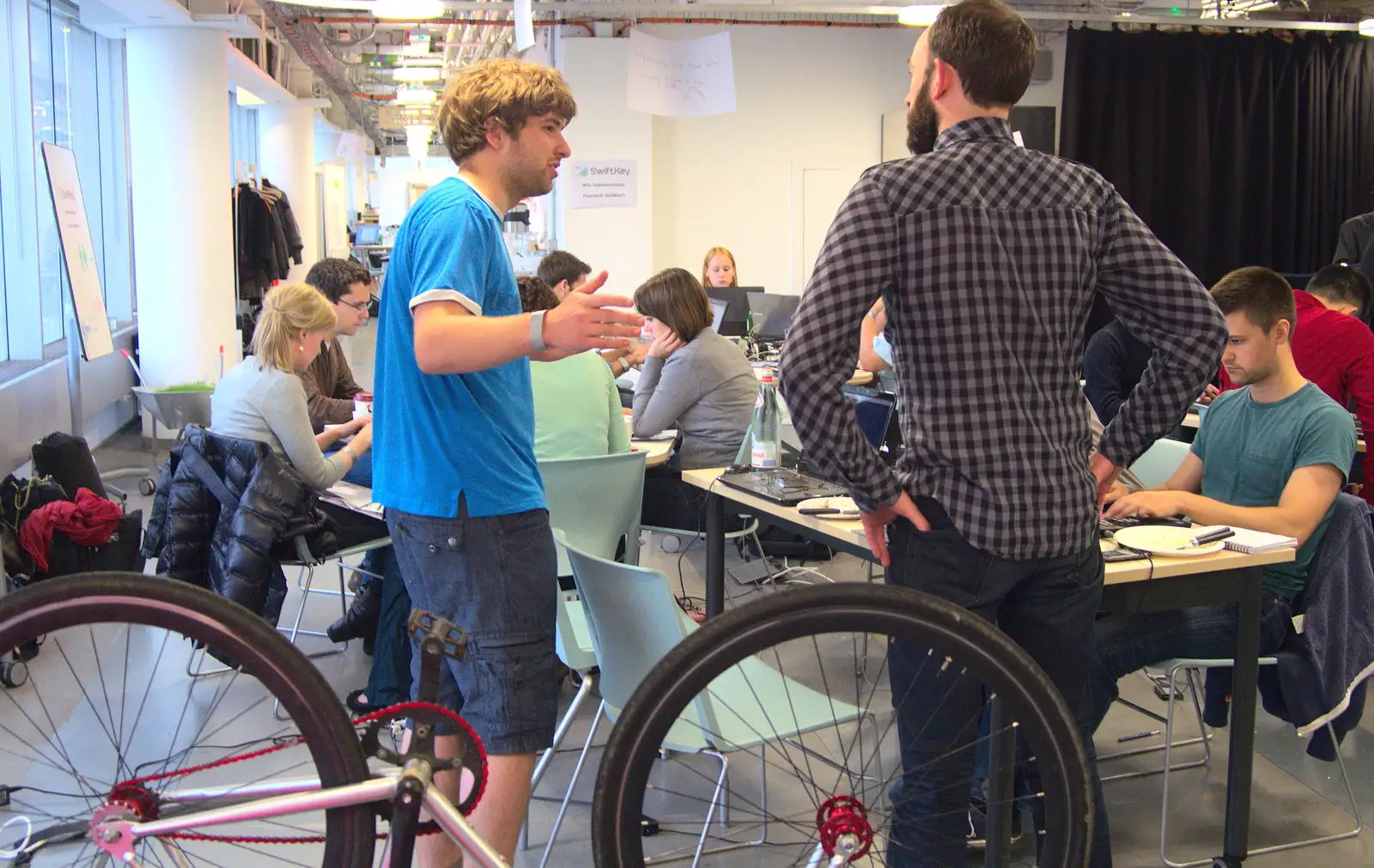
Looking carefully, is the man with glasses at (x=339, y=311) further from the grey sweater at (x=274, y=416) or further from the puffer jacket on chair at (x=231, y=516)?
the puffer jacket on chair at (x=231, y=516)

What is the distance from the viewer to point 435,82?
15.0 metres

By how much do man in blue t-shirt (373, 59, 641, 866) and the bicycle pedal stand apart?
492 mm

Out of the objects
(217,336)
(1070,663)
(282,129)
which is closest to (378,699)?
(1070,663)

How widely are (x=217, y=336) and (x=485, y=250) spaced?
658 cm

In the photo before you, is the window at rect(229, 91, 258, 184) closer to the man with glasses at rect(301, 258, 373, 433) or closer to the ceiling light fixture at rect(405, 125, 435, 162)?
the ceiling light fixture at rect(405, 125, 435, 162)

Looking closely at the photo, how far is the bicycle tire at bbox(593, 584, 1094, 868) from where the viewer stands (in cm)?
111

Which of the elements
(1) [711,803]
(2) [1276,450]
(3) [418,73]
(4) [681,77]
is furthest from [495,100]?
(3) [418,73]

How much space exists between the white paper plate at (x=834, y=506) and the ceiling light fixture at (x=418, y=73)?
11800mm

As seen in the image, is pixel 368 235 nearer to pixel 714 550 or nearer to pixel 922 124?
pixel 714 550

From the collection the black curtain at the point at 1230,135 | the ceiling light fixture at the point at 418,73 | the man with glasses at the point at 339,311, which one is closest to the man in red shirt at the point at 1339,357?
the man with glasses at the point at 339,311

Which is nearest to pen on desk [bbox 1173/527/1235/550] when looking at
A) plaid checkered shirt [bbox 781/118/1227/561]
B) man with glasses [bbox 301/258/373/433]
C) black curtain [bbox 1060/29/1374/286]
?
plaid checkered shirt [bbox 781/118/1227/561]

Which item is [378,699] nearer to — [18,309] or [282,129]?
[18,309]

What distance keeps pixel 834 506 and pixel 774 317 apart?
152 inches

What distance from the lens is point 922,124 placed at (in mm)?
1671
